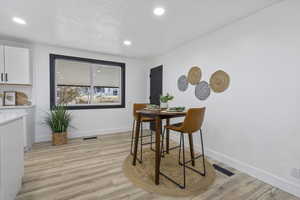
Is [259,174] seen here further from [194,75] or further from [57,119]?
[57,119]

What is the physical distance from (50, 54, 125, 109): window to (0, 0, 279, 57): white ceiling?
2.03 ft

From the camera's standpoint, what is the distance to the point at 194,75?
2945 mm

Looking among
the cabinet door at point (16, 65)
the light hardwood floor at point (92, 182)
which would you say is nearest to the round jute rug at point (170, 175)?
the light hardwood floor at point (92, 182)

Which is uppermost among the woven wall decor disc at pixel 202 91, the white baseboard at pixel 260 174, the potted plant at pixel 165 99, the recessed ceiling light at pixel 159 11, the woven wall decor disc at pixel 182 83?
the recessed ceiling light at pixel 159 11

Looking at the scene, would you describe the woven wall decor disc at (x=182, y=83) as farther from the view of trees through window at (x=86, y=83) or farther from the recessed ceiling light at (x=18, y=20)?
the recessed ceiling light at (x=18, y=20)

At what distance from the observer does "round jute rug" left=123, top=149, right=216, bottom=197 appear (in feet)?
5.53

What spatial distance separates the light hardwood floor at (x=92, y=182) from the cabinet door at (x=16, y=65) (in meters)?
1.56

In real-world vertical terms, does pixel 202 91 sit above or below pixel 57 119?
above

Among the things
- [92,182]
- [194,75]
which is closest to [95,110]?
[92,182]

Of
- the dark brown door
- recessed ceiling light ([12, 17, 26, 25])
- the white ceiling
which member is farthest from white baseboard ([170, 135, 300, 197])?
recessed ceiling light ([12, 17, 26, 25])

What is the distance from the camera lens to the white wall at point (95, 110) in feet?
10.9

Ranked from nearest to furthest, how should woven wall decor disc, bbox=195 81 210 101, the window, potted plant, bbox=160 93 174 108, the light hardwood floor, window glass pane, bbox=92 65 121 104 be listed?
the light hardwood floor → potted plant, bbox=160 93 174 108 → woven wall decor disc, bbox=195 81 210 101 → the window → window glass pane, bbox=92 65 121 104

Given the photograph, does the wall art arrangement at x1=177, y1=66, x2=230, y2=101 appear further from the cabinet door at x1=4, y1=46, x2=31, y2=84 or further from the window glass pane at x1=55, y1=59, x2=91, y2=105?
the cabinet door at x1=4, y1=46, x2=31, y2=84

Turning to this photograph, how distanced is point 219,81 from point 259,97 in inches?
26.2
